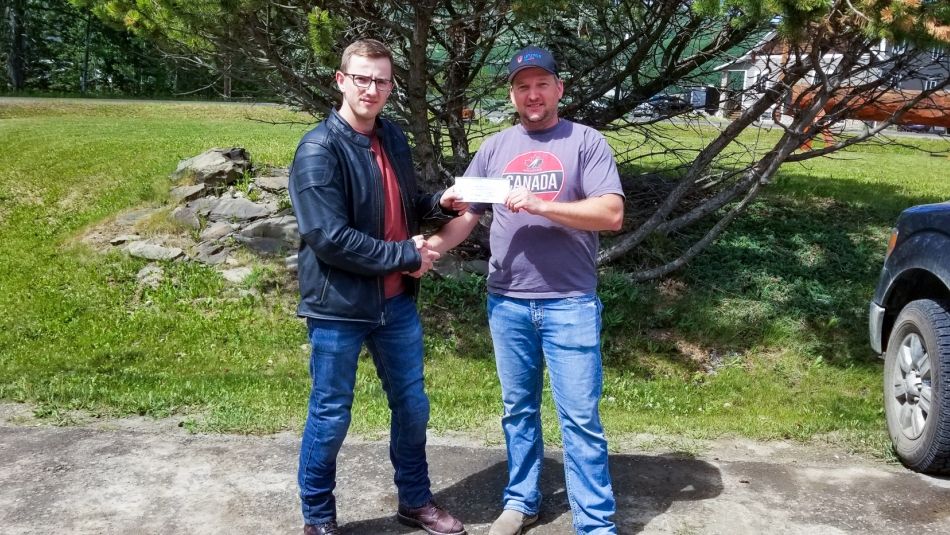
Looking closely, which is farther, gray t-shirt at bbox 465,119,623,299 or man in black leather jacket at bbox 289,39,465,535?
gray t-shirt at bbox 465,119,623,299

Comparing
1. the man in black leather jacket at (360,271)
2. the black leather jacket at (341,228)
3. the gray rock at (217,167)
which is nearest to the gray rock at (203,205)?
the gray rock at (217,167)

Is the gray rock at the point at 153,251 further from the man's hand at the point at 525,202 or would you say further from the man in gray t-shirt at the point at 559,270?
the man's hand at the point at 525,202

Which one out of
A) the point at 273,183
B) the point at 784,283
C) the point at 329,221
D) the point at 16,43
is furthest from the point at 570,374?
the point at 16,43

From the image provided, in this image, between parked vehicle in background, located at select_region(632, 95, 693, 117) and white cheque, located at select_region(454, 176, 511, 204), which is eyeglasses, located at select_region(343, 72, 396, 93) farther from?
parked vehicle in background, located at select_region(632, 95, 693, 117)

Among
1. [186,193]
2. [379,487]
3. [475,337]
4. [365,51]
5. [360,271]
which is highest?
[365,51]

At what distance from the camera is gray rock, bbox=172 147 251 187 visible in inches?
384

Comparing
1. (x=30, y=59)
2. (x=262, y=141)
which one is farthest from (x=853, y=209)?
(x=30, y=59)

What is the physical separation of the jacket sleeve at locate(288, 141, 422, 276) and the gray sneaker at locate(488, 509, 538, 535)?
114cm

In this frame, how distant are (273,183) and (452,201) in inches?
253

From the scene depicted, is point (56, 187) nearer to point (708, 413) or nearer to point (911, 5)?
point (708, 413)

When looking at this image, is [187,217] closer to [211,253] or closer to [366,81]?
[211,253]

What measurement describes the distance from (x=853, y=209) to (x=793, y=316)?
2.99m

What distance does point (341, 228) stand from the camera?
3197 millimetres

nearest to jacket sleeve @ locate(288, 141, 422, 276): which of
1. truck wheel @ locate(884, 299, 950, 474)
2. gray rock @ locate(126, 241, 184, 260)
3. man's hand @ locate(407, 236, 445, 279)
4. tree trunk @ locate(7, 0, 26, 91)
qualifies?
man's hand @ locate(407, 236, 445, 279)
